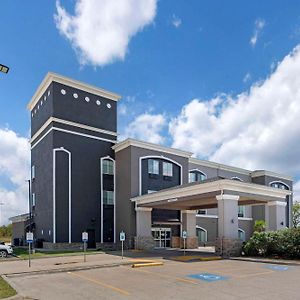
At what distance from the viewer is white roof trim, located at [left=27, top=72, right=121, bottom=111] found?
36281mm

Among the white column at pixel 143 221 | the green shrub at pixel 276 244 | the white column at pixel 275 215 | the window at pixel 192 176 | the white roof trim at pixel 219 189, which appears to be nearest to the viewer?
the green shrub at pixel 276 244

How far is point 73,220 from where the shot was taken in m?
35.1

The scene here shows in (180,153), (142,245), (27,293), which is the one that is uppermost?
(180,153)

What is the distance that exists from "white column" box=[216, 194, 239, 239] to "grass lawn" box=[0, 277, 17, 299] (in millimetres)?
15067

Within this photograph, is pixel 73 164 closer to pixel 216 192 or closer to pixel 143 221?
pixel 143 221

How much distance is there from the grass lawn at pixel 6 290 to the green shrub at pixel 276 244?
15963 mm

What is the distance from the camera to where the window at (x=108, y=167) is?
3809cm

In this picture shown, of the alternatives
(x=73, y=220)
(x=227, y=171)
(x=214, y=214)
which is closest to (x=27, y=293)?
(x=73, y=220)

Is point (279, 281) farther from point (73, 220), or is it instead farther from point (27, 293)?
point (73, 220)

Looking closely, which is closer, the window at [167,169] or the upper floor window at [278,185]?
the window at [167,169]

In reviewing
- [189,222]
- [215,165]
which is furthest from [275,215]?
[215,165]

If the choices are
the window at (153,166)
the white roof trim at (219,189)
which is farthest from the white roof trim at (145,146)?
the white roof trim at (219,189)

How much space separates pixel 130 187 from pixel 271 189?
13.4 meters

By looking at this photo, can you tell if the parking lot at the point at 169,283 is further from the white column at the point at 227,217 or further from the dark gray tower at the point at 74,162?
the dark gray tower at the point at 74,162
